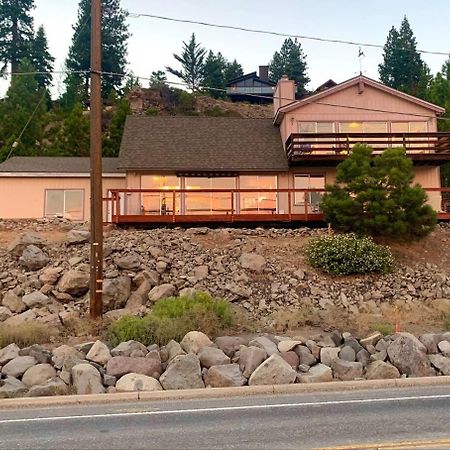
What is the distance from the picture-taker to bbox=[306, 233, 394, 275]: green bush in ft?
54.6

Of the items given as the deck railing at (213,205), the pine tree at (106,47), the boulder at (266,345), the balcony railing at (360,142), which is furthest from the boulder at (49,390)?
the pine tree at (106,47)

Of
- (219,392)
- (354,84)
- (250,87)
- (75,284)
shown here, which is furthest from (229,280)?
(250,87)

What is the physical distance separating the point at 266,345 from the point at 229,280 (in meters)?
5.19

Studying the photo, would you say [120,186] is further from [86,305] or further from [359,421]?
[359,421]

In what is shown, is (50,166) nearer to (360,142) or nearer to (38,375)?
(360,142)

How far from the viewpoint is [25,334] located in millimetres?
11703

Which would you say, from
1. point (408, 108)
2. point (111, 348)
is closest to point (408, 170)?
→ point (408, 108)

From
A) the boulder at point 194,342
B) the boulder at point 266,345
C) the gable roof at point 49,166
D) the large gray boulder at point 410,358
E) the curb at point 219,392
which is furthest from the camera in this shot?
the gable roof at point 49,166

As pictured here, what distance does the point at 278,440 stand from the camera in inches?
244

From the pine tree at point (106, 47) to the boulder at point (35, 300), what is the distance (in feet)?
161

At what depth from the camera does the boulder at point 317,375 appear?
384 inches

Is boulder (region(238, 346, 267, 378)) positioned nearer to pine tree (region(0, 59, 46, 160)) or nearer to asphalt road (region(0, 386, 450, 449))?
asphalt road (region(0, 386, 450, 449))

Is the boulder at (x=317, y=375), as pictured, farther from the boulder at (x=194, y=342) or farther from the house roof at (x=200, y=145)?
the house roof at (x=200, y=145)

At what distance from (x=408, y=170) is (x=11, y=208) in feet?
59.1
